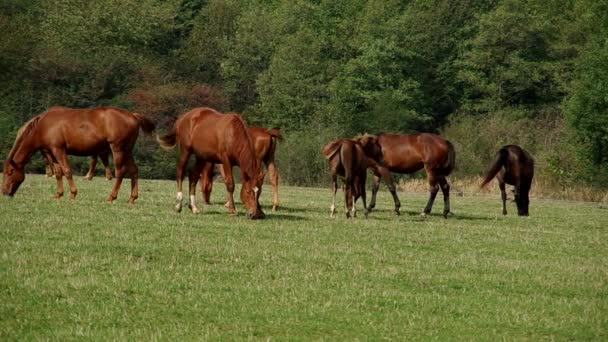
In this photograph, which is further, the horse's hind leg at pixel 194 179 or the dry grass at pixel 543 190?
the dry grass at pixel 543 190

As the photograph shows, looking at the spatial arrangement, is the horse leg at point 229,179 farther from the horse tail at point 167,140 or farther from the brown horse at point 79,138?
the horse tail at point 167,140

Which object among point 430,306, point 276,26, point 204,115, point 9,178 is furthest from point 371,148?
point 276,26

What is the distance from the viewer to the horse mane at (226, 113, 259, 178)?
69.1 feet

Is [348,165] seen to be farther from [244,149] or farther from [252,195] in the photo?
[252,195]

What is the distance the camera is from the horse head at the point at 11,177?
23688 mm

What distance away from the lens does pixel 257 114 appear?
3423 inches

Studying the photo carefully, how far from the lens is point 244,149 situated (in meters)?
21.2

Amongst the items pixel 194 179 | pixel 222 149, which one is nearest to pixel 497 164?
pixel 194 179

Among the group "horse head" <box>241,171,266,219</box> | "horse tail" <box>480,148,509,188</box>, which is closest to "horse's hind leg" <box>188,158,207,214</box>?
"horse head" <box>241,171,266,219</box>

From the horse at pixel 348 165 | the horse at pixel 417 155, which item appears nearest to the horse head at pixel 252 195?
the horse at pixel 348 165

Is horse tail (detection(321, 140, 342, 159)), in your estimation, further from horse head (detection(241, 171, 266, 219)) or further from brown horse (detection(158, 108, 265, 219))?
horse head (detection(241, 171, 266, 219))

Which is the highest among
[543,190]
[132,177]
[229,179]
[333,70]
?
[333,70]

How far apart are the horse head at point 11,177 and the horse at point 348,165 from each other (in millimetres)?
6564

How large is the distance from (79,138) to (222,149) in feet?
11.8
